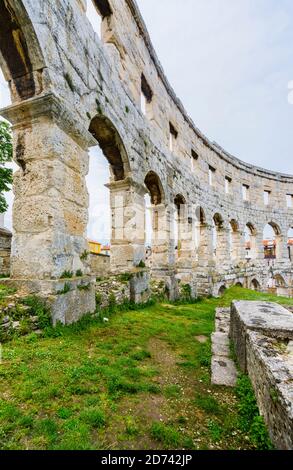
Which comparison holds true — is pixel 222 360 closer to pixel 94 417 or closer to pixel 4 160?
pixel 94 417

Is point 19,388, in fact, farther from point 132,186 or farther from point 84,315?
point 132,186

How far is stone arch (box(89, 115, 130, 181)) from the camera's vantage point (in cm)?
534

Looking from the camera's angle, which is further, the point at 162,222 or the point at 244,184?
the point at 244,184

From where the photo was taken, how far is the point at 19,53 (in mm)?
3367

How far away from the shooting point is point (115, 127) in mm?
5434

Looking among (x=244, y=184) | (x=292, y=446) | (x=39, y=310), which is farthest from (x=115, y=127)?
(x=244, y=184)

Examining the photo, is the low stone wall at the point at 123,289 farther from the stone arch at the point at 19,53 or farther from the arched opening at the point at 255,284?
the arched opening at the point at 255,284

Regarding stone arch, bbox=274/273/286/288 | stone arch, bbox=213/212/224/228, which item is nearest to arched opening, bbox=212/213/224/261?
stone arch, bbox=213/212/224/228

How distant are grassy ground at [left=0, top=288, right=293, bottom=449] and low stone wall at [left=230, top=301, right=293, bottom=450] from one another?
11.6 inches

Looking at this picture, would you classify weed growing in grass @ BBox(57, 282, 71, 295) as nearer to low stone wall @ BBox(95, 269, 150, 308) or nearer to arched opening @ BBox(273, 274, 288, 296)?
low stone wall @ BBox(95, 269, 150, 308)

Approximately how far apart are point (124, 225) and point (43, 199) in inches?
118

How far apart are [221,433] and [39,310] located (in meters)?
2.40

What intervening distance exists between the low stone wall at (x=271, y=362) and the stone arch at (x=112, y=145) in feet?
15.0

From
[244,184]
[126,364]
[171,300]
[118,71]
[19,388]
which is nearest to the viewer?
[19,388]
